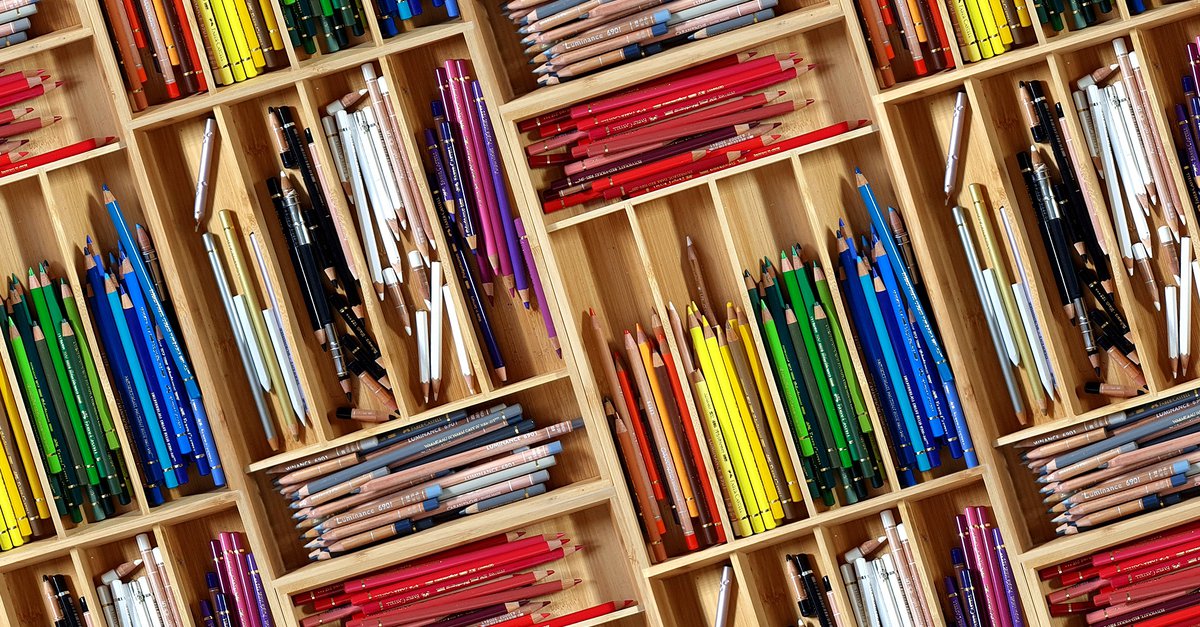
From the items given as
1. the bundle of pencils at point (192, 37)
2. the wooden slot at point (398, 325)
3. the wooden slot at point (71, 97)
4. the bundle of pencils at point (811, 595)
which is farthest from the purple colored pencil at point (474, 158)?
the bundle of pencils at point (811, 595)

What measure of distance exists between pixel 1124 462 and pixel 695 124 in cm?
157

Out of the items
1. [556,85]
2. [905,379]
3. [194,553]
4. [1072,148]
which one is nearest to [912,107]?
[1072,148]

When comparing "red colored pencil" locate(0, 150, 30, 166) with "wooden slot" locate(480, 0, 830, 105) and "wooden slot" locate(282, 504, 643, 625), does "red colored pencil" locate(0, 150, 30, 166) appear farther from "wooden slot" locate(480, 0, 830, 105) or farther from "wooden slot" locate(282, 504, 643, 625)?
"wooden slot" locate(282, 504, 643, 625)

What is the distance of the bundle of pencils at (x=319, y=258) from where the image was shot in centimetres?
357

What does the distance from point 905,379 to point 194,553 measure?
7.39ft

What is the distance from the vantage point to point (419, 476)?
3545mm

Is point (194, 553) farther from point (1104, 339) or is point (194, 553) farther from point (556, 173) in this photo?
point (1104, 339)

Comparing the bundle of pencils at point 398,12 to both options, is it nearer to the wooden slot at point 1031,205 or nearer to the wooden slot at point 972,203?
the wooden slot at point 972,203

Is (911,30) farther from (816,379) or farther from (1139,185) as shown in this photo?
(816,379)

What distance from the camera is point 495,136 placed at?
3.49 metres

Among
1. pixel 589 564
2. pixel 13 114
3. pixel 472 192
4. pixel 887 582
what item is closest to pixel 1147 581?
pixel 887 582

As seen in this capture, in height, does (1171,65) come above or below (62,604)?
above

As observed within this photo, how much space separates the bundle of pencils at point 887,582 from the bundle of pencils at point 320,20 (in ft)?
7.12

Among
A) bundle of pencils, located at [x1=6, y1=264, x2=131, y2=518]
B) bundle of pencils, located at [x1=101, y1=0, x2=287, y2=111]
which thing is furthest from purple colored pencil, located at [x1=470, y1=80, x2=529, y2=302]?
bundle of pencils, located at [x1=6, y1=264, x2=131, y2=518]
